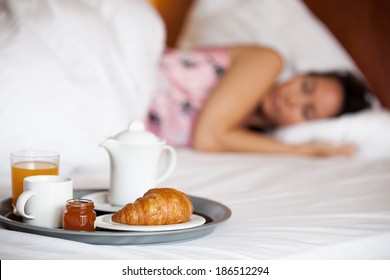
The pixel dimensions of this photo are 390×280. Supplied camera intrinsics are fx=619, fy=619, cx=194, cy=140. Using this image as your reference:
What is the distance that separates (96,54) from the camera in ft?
4.86

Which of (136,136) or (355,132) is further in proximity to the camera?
(355,132)

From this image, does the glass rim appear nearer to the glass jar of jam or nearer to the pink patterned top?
the glass jar of jam

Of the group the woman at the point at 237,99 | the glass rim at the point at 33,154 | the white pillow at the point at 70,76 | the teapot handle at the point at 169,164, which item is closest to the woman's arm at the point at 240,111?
the woman at the point at 237,99

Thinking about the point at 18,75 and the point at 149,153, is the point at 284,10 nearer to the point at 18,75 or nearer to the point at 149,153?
the point at 18,75

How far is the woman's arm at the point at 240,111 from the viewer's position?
6.23ft

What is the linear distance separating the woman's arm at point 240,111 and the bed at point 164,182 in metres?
0.07

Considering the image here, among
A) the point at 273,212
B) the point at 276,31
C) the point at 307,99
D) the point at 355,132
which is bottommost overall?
the point at 273,212

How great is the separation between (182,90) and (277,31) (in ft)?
1.57

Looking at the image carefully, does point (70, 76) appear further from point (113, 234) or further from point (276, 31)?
point (276, 31)

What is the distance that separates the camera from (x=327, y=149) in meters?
1.93

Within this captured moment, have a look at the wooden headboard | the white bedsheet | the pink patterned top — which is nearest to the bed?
the white bedsheet

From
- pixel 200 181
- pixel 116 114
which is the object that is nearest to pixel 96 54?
pixel 116 114

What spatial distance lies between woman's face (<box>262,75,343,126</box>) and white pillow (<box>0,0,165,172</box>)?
57 centimetres

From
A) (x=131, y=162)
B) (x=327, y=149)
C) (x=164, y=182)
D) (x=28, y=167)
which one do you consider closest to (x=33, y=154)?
(x=28, y=167)
